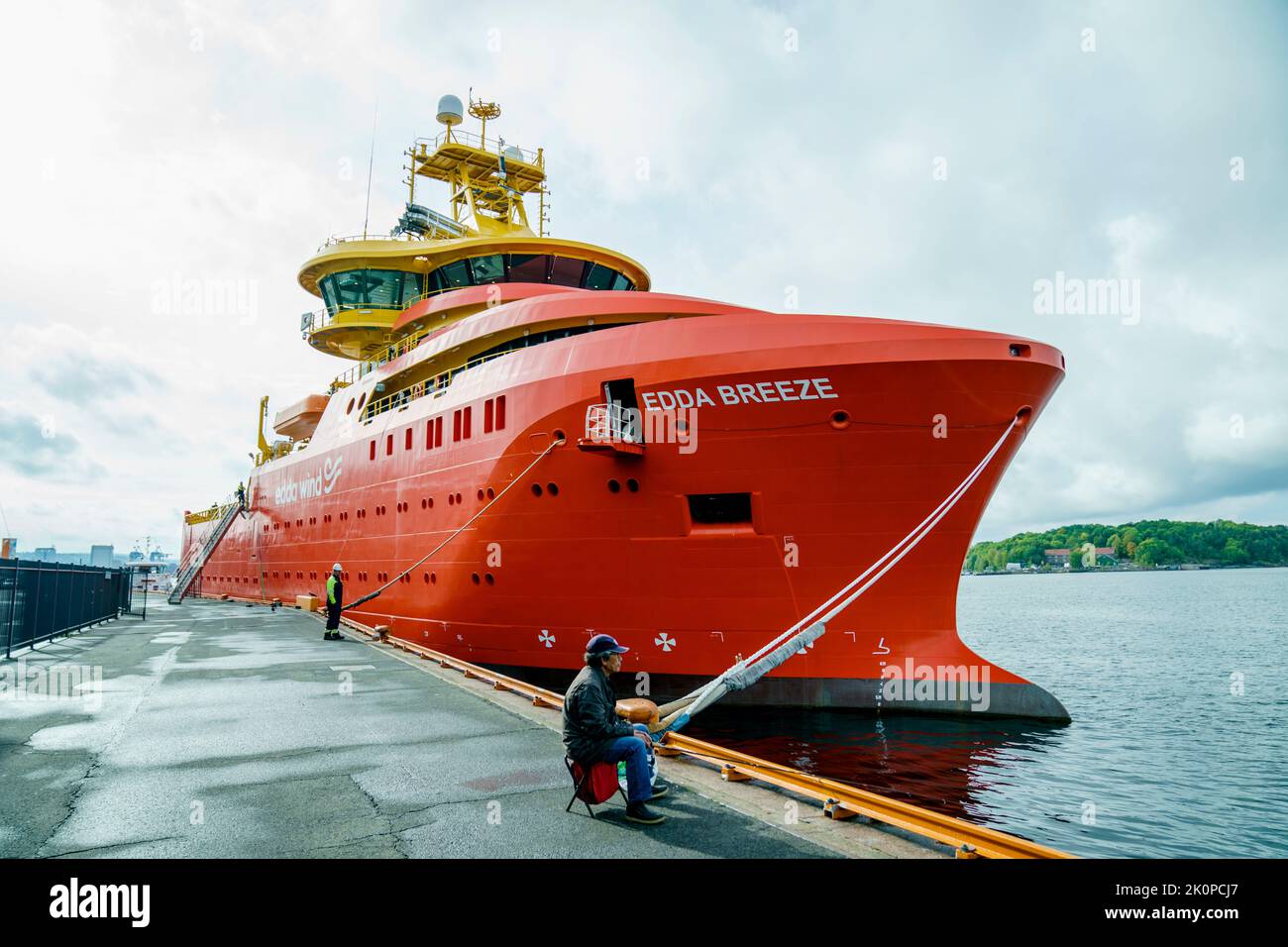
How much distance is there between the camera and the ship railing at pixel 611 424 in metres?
11.1

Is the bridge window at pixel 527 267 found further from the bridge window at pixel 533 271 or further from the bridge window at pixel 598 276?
the bridge window at pixel 598 276

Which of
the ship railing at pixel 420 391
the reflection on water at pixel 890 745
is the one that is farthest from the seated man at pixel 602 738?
the ship railing at pixel 420 391

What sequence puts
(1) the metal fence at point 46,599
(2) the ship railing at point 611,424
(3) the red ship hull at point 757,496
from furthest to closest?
(1) the metal fence at point 46,599 < (2) the ship railing at point 611,424 < (3) the red ship hull at point 757,496

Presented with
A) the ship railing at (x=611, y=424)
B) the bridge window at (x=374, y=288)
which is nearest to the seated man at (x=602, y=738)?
the ship railing at (x=611, y=424)

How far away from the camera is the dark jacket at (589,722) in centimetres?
495

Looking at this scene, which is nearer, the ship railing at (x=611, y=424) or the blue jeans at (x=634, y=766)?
the blue jeans at (x=634, y=766)

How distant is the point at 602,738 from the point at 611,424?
6.75 meters

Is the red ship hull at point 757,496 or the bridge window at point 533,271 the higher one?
the bridge window at point 533,271

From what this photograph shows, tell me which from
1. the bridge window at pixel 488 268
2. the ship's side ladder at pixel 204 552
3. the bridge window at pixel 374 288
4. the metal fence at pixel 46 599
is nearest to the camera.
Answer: the metal fence at pixel 46 599

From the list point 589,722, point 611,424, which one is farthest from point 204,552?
point 589,722

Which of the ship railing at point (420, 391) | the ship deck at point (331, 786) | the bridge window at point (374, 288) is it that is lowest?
the ship deck at point (331, 786)

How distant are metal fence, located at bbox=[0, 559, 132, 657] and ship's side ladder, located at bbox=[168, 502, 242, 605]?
11.7 m

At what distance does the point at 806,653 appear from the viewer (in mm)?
10984
